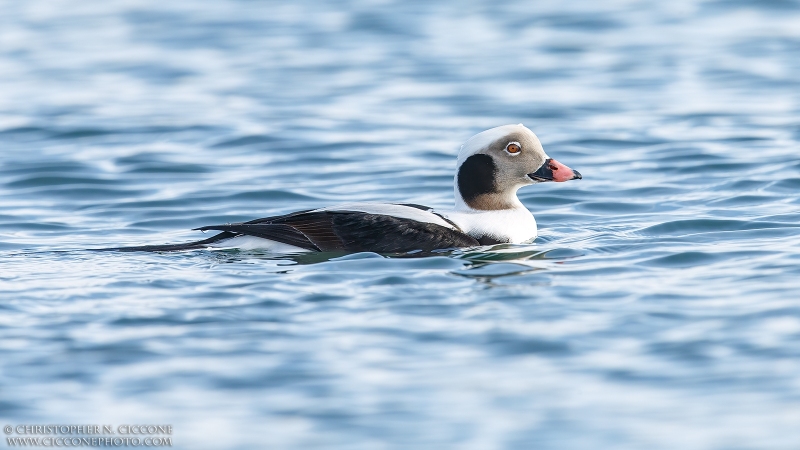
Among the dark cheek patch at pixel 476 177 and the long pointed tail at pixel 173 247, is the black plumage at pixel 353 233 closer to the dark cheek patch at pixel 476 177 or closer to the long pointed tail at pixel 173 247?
the long pointed tail at pixel 173 247

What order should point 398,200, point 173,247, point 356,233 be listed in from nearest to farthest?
point 356,233
point 173,247
point 398,200

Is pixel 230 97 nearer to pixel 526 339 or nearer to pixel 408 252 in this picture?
pixel 408 252

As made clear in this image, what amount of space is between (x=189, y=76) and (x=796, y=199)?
9057 mm

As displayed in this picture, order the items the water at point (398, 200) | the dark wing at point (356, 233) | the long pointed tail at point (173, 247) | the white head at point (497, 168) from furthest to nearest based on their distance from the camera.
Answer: the white head at point (497, 168) → the long pointed tail at point (173, 247) → the dark wing at point (356, 233) → the water at point (398, 200)

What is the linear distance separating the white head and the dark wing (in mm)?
567

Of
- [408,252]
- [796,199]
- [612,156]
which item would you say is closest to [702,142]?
[612,156]

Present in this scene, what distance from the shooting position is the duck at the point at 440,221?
9023 mm

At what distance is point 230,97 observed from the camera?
53.8 feet

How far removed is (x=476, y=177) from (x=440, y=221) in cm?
64

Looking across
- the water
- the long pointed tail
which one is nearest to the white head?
the water

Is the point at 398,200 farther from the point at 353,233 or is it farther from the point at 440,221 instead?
the point at 353,233

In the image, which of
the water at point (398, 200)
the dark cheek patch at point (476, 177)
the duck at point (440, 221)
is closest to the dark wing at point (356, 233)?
the duck at point (440, 221)

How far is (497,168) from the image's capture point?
9711mm

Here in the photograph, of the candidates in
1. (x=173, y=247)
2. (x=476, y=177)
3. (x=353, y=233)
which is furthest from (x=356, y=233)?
(x=173, y=247)
